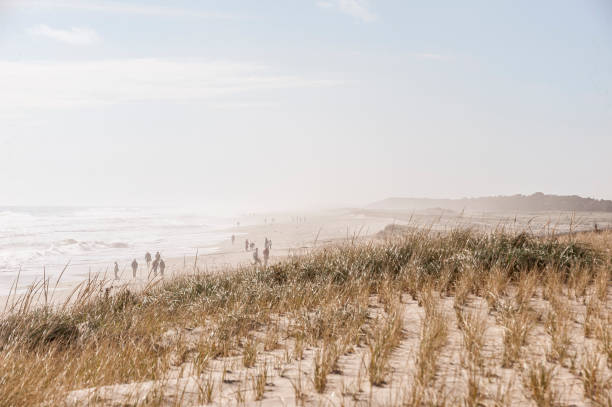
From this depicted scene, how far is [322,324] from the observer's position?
16.8ft

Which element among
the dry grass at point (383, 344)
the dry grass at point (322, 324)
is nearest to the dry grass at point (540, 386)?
the dry grass at point (322, 324)

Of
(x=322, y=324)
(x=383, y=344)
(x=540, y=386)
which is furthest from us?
(x=322, y=324)

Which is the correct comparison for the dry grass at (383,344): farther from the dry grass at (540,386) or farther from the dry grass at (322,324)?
the dry grass at (540,386)

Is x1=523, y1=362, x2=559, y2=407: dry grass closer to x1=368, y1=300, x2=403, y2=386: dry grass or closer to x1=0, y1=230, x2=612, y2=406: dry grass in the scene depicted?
x1=0, y1=230, x2=612, y2=406: dry grass

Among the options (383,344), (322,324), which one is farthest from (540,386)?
(322,324)

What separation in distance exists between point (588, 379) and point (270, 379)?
2.40 meters

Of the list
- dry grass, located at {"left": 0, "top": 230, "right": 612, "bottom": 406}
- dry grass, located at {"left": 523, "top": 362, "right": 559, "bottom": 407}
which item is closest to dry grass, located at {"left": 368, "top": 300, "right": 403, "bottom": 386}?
dry grass, located at {"left": 0, "top": 230, "right": 612, "bottom": 406}

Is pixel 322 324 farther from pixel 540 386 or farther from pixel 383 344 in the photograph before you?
pixel 540 386

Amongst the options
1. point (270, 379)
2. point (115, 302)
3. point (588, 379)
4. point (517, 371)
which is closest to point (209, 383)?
point (270, 379)

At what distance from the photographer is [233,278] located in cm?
876

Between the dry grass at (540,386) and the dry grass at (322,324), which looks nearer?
the dry grass at (540,386)

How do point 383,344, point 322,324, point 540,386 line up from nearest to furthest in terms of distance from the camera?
point 540,386 → point 383,344 → point 322,324

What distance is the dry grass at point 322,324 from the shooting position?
138 inches

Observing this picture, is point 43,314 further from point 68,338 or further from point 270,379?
point 270,379
